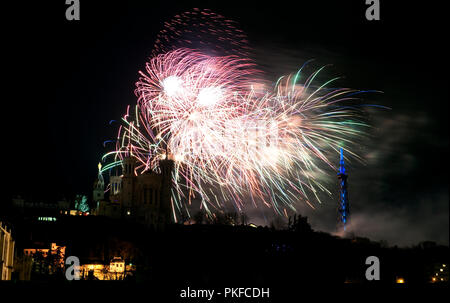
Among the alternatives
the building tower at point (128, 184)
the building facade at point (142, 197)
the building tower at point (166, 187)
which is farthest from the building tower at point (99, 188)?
the building tower at point (166, 187)

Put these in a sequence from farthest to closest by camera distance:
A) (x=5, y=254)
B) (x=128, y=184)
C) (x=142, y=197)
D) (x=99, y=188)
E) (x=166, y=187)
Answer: (x=99, y=188)
(x=166, y=187)
(x=128, y=184)
(x=142, y=197)
(x=5, y=254)

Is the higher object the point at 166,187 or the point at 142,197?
the point at 166,187

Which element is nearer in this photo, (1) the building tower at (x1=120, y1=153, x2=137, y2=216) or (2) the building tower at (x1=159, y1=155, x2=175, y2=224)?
(2) the building tower at (x1=159, y1=155, x2=175, y2=224)

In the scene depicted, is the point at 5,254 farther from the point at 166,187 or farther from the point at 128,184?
the point at 166,187

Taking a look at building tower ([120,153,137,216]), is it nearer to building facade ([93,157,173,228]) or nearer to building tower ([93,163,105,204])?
building facade ([93,157,173,228])

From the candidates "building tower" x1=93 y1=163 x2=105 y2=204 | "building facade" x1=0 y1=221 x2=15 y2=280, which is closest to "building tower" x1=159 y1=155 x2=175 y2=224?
"building tower" x1=93 y1=163 x2=105 y2=204

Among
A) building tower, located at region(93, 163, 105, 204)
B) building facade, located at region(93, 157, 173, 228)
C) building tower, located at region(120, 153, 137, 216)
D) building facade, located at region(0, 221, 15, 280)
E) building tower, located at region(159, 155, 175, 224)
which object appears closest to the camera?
building facade, located at region(0, 221, 15, 280)

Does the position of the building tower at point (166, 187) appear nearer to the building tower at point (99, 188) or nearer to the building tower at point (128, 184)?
the building tower at point (128, 184)

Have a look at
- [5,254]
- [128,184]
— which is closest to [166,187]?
[128,184]

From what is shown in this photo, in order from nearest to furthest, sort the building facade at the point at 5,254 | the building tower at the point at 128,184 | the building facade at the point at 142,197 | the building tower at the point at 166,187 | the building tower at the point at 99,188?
the building facade at the point at 5,254, the building facade at the point at 142,197, the building tower at the point at 166,187, the building tower at the point at 128,184, the building tower at the point at 99,188
